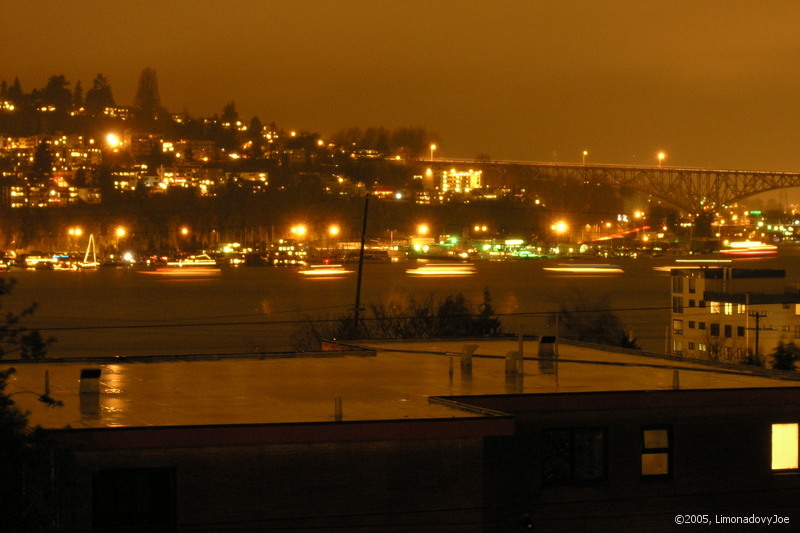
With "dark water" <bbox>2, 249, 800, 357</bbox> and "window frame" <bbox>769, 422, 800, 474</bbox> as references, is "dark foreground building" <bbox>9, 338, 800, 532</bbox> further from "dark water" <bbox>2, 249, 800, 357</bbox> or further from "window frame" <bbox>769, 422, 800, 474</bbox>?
"dark water" <bbox>2, 249, 800, 357</bbox>

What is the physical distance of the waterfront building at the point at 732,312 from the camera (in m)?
24.4

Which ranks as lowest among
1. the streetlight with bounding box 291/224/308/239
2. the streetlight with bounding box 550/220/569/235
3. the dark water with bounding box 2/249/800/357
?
the dark water with bounding box 2/249/800/357

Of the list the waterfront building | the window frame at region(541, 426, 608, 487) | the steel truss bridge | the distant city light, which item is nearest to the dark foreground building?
the window frame at region(541, 426, 608, 487)

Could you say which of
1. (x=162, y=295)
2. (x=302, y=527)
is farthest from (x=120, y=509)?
(x=162, y=295)

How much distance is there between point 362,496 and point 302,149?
11166cm

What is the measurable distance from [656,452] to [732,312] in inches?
804

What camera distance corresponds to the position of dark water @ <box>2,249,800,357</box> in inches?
1137

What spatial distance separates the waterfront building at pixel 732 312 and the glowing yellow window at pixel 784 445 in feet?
52.3

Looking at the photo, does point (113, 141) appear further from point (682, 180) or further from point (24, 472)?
point (24, 472)

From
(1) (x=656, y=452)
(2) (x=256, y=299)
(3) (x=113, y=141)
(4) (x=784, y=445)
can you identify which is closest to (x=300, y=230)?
(2) (x=256, y=299)

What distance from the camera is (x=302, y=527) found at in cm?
554

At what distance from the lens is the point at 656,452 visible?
261 inches

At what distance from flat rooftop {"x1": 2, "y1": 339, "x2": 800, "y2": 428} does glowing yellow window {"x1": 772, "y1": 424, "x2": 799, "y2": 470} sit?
78 centimetres

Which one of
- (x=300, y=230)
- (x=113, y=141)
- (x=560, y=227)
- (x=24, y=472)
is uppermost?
(x=113, y=141)
